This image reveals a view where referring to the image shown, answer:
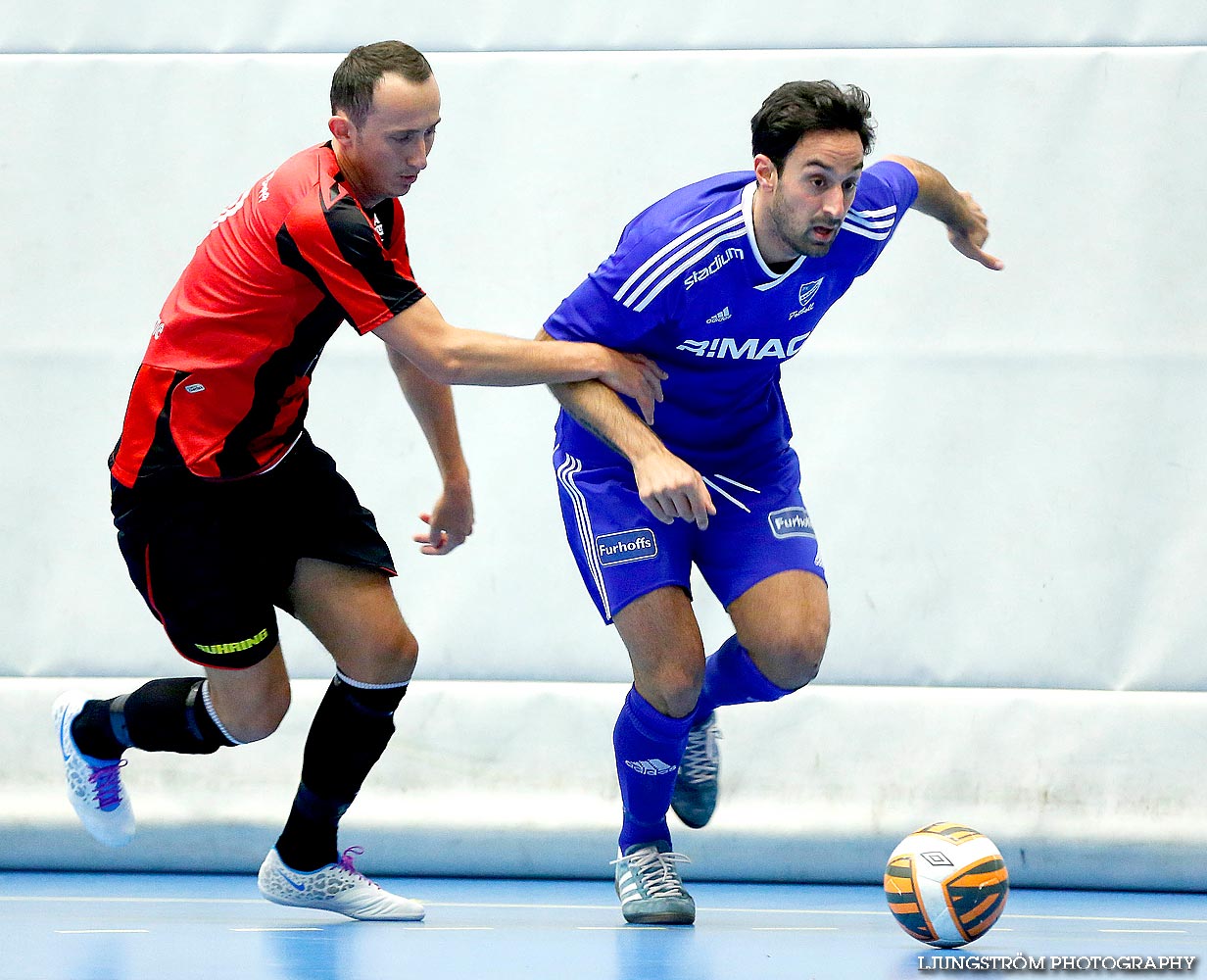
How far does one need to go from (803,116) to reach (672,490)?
90 cm

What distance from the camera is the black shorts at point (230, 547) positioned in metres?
3.41

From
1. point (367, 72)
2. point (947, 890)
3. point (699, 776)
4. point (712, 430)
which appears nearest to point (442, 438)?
point (712, 430)

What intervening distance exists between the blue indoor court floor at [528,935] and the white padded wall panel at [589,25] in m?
2.62

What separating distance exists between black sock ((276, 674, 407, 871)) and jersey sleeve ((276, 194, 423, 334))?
37.2 inches

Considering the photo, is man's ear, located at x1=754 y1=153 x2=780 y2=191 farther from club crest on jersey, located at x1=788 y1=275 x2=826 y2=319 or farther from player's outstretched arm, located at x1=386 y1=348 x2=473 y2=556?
player's outstretched arm, located at x1=386 y1=348 x2=473 y2=556

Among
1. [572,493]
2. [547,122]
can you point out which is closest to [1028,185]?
[547,122]

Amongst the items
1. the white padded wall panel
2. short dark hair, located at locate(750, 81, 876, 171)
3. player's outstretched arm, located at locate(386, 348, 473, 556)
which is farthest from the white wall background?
short dark hair, located at locate(750, 81, 876, 171)

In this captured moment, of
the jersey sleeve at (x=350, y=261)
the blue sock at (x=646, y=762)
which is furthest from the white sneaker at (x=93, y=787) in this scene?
Answer: the jersey sleeve at (x=350, y=261)

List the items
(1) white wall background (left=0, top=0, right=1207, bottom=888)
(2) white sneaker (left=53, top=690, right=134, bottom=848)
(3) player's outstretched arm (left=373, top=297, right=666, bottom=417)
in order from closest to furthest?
(3) player's outstretched arm (left=373, top=297, right=666, bottom=417) → (2) white sneaker (left=53, top=690, right=134, bottom=848) → (1) white wall background (left=0, top=0, right=1207, bottom=888)

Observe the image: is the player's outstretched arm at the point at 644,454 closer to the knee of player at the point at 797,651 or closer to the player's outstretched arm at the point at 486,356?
the player's outstretched arm at the point at 486,356

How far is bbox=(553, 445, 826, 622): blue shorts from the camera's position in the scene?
3.49 metres

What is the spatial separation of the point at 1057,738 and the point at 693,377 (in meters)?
1.84

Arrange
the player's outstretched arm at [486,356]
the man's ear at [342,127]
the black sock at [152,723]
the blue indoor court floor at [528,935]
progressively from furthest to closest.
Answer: the black sock at [152,723] < the man's ear at [342,127] < the player's outstretched arm at [486,356] < the blue indoor court floor at [528,935]

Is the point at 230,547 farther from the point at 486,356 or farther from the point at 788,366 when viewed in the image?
the point at 788,366
